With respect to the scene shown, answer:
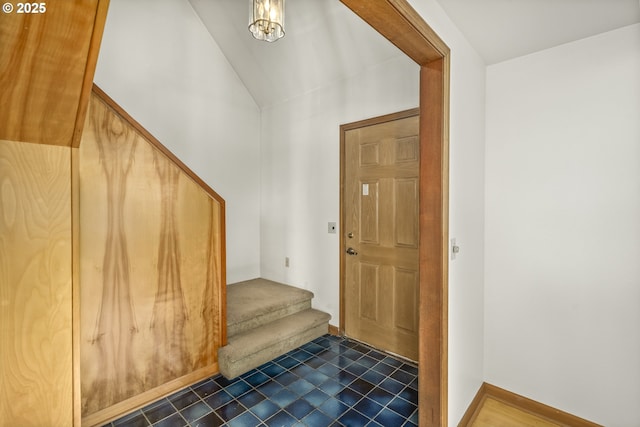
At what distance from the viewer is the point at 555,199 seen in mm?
2004

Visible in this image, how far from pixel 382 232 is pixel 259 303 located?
1.41 meters

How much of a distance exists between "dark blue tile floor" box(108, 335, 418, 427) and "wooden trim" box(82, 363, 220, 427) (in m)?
0.04

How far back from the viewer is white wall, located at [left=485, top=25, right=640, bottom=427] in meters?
1.79

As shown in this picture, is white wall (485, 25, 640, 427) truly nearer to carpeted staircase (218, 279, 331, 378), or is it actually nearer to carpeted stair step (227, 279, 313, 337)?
carpeted staircase (218, 279, 331, 378)

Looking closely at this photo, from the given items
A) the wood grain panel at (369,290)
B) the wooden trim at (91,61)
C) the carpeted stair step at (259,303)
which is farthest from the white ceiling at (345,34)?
the carpeted stair step at (259,303)

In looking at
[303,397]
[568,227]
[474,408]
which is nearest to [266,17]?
[568,227]

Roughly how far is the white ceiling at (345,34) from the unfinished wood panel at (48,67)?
162cm

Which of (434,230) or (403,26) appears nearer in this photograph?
(403,26)

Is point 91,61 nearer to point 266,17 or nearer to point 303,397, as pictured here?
point 266,17

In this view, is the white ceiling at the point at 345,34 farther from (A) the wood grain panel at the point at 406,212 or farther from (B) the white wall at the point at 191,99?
(A) the wood grain panel at the point at 406,212

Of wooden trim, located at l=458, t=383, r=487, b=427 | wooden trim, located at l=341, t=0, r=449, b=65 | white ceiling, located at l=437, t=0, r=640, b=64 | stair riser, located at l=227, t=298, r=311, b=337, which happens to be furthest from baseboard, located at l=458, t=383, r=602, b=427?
white ceiling, located at l=437, t=0, r=640, b=64

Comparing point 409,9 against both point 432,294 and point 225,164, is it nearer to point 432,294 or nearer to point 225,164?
point 432,294

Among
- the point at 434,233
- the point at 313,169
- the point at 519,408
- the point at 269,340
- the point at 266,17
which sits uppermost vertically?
the point at 266,17

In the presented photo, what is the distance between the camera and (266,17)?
1977 millimetres
